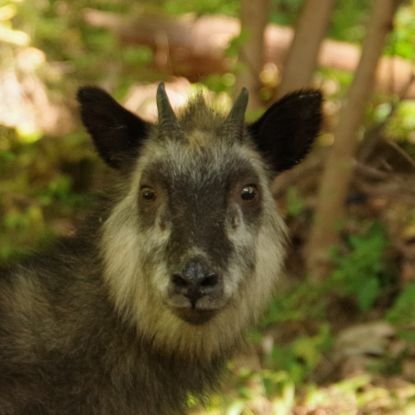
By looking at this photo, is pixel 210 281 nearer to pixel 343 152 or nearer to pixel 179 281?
pixel 179 281

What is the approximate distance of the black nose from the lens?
481 centimetres

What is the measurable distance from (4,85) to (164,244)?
6.44 m

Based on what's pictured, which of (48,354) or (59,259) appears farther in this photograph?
(59,259)

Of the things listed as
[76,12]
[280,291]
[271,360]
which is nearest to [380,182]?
[280,291]

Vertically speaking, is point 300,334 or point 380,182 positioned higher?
point 380,182

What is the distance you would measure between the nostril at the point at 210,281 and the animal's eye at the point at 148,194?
71 cm

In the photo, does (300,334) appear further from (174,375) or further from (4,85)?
(4,85)

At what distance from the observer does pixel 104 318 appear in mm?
5523

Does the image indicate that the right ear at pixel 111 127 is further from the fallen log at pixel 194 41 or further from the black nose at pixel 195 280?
the fallen log at pixel 194 41

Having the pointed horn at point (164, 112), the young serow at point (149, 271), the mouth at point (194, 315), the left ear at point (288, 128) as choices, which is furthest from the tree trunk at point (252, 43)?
the mouth at point (194, 315)

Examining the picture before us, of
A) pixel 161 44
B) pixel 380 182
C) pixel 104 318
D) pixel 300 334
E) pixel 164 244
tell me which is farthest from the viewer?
pixel 161 44

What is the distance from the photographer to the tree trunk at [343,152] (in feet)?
26.6

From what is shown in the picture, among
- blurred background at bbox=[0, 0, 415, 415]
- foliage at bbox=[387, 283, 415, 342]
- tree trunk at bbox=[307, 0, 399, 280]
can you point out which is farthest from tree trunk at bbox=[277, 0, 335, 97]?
foliage at bbox=[387, 283, 415, 342]

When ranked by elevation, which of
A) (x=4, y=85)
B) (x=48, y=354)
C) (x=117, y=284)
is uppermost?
(x=4, y=85)
